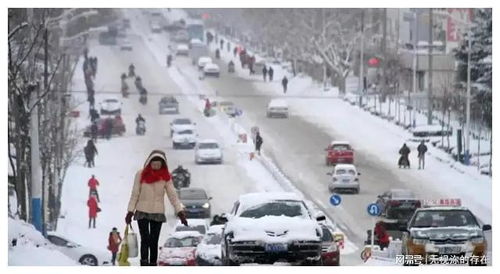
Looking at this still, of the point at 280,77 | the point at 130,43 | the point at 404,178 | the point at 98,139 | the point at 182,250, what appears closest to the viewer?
the point at 182,250

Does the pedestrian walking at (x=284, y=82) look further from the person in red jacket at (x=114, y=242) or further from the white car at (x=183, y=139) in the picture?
the person in red jacket at (x=114, y=242)

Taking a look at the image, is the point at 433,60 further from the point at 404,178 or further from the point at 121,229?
the point at 121,229

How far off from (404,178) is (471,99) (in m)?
6.23

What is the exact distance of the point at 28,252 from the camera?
877 inches

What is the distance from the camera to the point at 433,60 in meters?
63.5

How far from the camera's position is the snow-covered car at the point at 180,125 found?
55000mm

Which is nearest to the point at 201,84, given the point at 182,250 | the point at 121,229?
the point at 121,229

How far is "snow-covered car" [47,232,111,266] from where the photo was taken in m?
31.0

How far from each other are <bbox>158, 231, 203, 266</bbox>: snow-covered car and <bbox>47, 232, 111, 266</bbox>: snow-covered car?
66.2 inches

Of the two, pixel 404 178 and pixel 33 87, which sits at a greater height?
pixel 33 87

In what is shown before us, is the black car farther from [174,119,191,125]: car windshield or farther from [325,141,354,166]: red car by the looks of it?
[174,119,191,125]: car windshield

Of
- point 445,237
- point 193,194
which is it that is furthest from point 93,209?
Answer: point 445,237

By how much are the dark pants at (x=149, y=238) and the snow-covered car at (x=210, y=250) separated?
6161 millimetres

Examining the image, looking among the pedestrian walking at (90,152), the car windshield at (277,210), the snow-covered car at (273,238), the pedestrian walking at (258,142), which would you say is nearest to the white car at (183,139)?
the pedestrian walking at (258,142)
